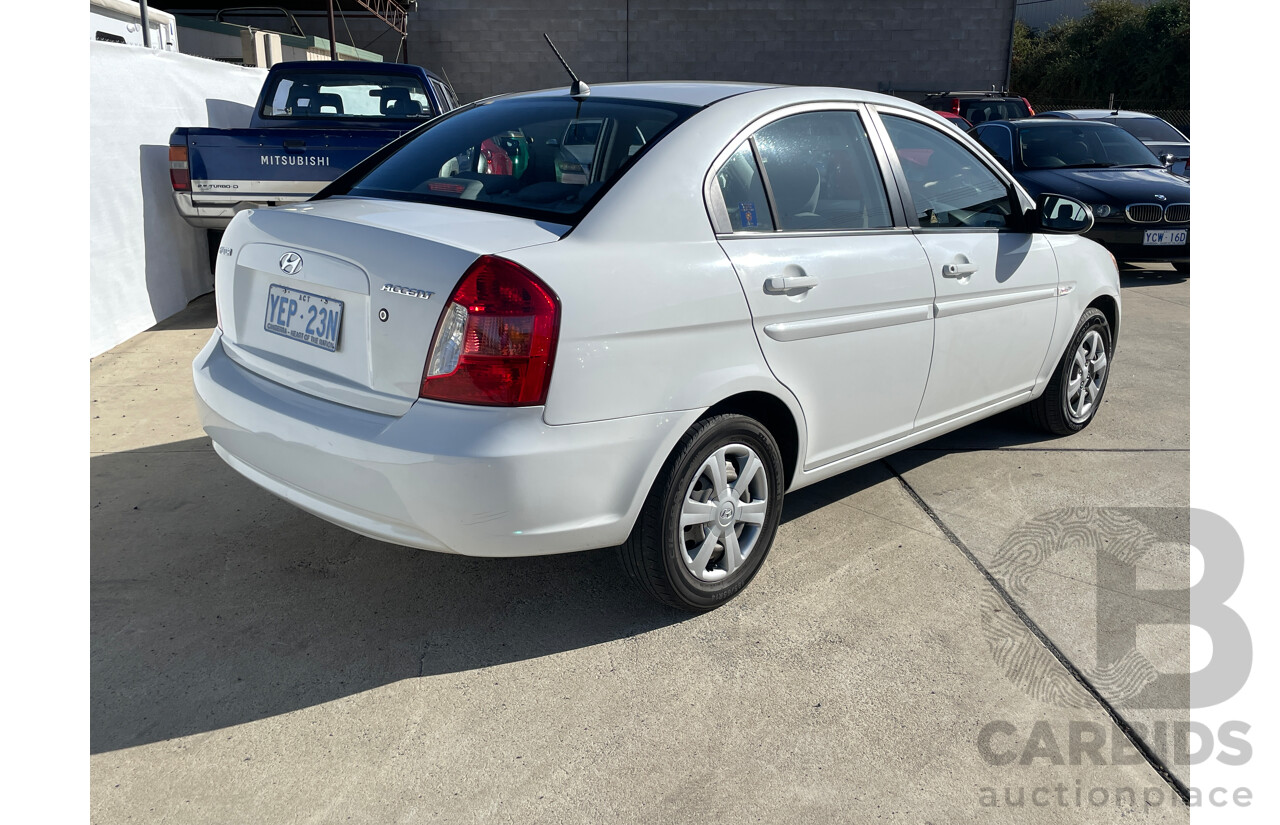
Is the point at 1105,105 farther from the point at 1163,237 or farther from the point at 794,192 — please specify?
the point at 794,192

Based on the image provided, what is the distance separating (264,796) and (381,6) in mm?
25401

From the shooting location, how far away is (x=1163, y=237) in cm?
950

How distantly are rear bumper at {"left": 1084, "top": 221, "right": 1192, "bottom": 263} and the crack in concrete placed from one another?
6628mm

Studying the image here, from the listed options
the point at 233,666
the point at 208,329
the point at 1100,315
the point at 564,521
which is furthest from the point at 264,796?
the point at 208,329

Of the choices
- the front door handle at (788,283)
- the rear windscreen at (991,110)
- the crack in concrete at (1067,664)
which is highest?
the rear windscreen at (991,110)

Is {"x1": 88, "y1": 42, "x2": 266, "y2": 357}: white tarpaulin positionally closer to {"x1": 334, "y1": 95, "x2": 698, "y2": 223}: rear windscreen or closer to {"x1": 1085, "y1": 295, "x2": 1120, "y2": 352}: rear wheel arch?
{"x1": 334, "y1": 95, "x2": 698, "y2": 223}: rear windscreen

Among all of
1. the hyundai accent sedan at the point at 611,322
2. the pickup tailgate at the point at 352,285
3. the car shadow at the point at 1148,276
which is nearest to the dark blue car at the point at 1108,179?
the car shadow at the point at 1148,276

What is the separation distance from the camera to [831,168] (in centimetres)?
349

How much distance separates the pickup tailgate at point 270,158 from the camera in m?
7.04

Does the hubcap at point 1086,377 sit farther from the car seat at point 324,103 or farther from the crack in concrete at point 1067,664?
the car seat at point 324,103

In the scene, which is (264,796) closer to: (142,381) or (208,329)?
(142,381)

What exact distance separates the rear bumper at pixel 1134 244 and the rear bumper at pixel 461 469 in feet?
26.9

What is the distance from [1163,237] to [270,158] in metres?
8.12

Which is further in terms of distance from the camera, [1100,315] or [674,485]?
[1100,315]
